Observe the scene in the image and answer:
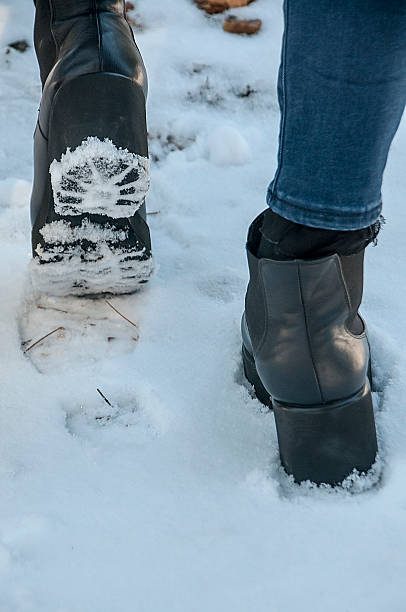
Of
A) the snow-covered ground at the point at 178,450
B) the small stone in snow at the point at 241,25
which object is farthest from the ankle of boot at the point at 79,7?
the small stone in snow at the point at 241,25

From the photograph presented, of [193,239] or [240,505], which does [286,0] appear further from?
[193,239]

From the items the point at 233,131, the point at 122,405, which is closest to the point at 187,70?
the point at 233,131

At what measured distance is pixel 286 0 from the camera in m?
0.68

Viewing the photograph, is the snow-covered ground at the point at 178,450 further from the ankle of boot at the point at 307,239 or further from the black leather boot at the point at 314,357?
the ankle of boot at the point at 307,239

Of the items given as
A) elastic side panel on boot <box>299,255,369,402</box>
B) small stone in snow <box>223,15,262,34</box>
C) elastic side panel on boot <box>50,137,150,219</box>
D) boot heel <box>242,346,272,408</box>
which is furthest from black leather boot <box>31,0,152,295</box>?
small stone in snow <box>223,15,262,34</box>

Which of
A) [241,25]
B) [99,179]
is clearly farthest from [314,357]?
[241,25]

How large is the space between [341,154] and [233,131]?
0.93 meters

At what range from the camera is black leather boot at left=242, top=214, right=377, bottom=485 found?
2.63 feet

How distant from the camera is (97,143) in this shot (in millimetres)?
996

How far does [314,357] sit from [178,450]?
25 centimetres

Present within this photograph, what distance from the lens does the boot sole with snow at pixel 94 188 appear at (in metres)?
1.00

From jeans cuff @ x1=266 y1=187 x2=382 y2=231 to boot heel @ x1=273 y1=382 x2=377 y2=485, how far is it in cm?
24

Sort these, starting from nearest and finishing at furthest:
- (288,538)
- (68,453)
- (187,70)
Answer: (288,538), (68,453), (187,70)

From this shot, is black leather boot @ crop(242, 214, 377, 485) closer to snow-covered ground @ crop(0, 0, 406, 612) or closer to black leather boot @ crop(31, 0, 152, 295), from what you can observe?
snow-covered ground @ crop(0, 0, 406, 612)
